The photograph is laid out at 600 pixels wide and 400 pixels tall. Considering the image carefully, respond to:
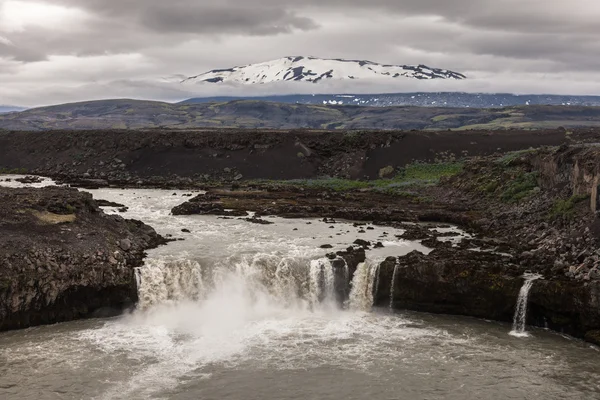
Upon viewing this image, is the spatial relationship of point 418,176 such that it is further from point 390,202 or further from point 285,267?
point 285,267

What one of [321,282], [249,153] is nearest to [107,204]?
[321,282]

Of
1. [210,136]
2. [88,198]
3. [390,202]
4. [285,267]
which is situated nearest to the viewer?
[285,267]

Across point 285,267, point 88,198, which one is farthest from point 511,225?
point 88,198

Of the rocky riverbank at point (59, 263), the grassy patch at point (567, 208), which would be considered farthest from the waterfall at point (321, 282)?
the grassy patch at point (567, 208)

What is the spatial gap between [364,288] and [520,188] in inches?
1166

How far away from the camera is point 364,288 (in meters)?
40.6

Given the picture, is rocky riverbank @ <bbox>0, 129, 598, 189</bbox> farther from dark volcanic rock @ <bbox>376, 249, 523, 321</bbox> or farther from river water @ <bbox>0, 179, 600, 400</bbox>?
dark volcanic rock @ <bbox>376, 249, 523, 321</bbox>

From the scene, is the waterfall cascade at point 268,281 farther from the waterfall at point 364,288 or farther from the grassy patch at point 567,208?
the grassy patch at point 567,208

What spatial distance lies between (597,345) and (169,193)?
57.6 metres

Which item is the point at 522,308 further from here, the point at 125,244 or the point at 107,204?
the point at 107,204

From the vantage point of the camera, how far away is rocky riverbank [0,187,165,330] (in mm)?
36125

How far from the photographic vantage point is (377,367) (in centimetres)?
3009

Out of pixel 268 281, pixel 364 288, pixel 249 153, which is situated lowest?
pixel 364 288

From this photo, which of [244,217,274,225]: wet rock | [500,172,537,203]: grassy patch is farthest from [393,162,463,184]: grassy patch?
[244,217,274,225]: wet rock
